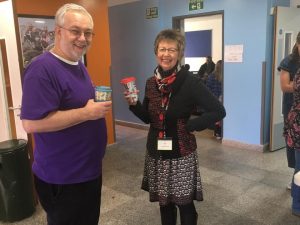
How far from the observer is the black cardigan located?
1.71 metres

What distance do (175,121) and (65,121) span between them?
691 millimetres

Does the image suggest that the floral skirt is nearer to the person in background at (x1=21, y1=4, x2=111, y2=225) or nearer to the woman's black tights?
the woman's black tights

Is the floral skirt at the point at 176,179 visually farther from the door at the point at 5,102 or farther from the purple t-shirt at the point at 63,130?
the door at the point at 5,102

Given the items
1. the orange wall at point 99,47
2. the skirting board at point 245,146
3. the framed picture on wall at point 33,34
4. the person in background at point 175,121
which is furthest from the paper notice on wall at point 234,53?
the person in background at point 175,121

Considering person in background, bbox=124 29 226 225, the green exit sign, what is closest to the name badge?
person in background, bbox=124 29 226 225

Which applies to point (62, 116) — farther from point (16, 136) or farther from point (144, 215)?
point (16, 136)

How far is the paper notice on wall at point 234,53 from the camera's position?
163 inches

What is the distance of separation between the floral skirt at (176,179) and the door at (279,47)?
8.73 ft

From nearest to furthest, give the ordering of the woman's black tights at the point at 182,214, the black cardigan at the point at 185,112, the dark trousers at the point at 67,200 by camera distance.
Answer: the dark trousers at the point at 67,200
the black cardigan at the point at 185,112
the woman's black tights at the point at 182,214

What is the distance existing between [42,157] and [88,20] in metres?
0.65

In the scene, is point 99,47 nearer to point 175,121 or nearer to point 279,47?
point 279,47

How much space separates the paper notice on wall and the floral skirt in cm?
274

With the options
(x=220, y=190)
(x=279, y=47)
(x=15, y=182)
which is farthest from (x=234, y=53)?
(x=15, y=182)

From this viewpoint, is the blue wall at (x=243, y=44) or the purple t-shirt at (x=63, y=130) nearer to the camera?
the purple t-shirt at (x=63, y=130)
